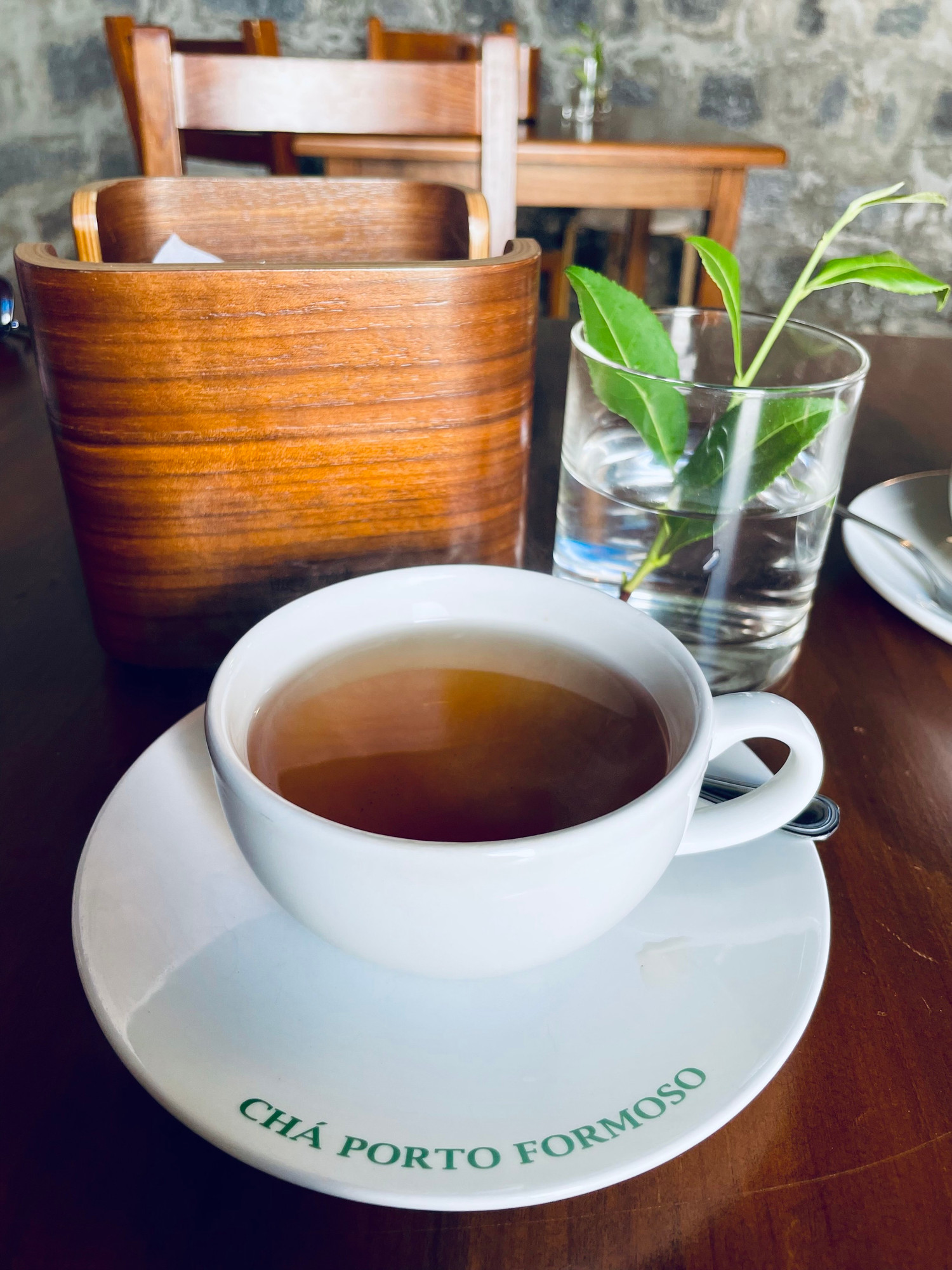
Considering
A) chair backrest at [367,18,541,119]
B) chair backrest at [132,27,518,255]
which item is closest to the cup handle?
chair backrest at [132,27,518,255]

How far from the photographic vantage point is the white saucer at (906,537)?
45 centimetres

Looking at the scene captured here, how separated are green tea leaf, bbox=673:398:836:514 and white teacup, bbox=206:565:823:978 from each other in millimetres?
85

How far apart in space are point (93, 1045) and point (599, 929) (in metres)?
0.14

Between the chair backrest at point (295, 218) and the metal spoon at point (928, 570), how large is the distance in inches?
9.5

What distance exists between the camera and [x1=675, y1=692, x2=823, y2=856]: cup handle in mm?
273

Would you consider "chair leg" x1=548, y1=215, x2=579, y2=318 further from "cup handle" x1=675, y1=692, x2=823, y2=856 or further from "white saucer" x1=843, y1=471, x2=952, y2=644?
"cup handle" x1=675, y1=692, x2=823, y2=856

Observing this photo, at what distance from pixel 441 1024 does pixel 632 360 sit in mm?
268

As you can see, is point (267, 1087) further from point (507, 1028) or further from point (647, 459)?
point (647, 459)

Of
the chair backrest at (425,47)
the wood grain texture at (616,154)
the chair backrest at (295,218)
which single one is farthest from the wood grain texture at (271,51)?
the chair backrest at (295,218)

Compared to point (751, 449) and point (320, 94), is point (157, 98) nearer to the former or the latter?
point (320, 94)

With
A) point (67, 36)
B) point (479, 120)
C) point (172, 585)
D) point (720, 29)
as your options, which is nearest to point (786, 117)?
point (720, 29)

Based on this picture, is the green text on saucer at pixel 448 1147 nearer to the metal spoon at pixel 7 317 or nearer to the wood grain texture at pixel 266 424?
the wood grain texture at pixel 266 424

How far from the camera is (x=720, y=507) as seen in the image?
0.38m

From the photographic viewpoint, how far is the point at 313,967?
0.83 feet
